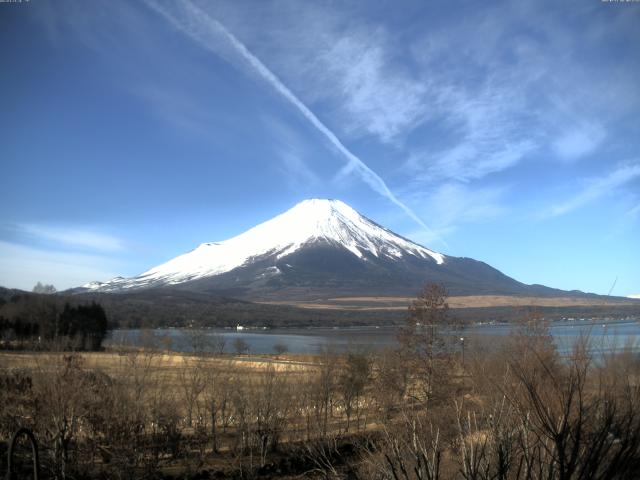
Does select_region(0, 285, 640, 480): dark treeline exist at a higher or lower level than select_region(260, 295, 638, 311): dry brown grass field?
lower

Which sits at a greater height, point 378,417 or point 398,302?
point 398,302

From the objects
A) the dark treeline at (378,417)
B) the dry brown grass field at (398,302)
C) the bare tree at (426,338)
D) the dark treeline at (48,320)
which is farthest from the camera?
the dry brown grass field at (398,302)

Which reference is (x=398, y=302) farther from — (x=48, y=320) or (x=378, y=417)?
(x=378, y=417)

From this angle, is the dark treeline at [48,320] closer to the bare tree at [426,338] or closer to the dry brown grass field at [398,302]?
the bare tree at [426,338]

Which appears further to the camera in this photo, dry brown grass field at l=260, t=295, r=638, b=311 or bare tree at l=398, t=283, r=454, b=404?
dry brown grass field at l=260, t=295, r=638, b=311

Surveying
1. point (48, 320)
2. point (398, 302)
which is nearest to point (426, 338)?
point (48, 320)

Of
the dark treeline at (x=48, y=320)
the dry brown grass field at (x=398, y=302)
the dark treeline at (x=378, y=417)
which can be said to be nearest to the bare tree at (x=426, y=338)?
the dark treeline at (x=378, y=417)

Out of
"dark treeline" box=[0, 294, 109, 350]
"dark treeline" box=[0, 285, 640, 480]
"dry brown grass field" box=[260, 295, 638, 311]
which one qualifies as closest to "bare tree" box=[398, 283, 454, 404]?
"dark treeline" box=[0, 285, 640, 480]

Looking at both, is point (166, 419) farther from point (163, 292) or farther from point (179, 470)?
point (163, 292)

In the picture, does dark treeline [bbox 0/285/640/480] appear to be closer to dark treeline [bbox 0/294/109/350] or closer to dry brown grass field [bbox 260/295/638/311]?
dark treeline [bbox 0/294/109/350]

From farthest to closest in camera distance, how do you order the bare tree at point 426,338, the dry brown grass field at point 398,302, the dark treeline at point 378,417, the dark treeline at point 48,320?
the dry brown grass field at point 398,302 < the dark treeline at point 48,320 < the bare tree at point 426,338 < the dark treeline at point 378,417

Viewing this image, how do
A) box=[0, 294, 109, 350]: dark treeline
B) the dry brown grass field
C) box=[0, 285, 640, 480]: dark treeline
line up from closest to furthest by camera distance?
box=[0, 285, 640, 480]: dark treeline < box=[0, 294, 109, 350]: dark treeline < the dry brown grass field

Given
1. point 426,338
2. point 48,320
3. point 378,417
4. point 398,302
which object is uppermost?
point 398,302

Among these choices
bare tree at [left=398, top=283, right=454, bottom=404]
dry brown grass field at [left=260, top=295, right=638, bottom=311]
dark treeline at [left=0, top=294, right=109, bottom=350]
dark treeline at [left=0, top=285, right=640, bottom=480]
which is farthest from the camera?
dry brown grass field at [left=260, top=295, right=638, bottom=311]
